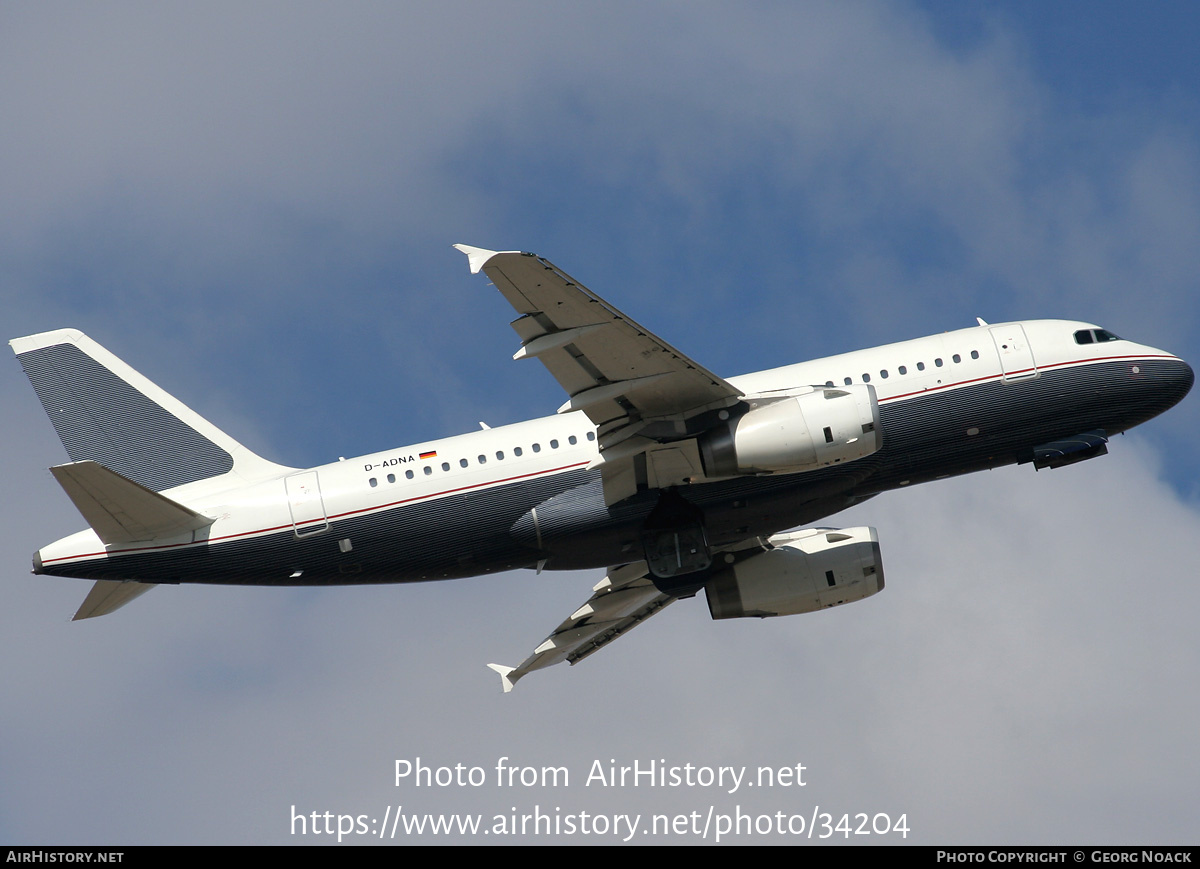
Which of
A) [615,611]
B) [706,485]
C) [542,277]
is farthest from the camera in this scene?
[615,611]

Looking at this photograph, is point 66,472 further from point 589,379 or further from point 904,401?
point 904,401

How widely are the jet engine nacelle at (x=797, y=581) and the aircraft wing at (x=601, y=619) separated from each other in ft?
7.92

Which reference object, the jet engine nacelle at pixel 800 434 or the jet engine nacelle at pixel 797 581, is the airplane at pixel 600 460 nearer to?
the jet engine nacelle at pixel 800 434

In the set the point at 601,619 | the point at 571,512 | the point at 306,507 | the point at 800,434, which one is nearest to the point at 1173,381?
the point at 800,434

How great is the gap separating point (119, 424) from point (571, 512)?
13.1 m

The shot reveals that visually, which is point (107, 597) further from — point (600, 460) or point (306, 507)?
point (600, 460)

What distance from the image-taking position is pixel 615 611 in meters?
A: 45.0

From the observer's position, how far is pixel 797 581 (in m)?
42.8

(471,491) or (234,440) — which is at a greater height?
(234,440)

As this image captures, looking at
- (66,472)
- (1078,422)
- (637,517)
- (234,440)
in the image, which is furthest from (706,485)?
(66,472)

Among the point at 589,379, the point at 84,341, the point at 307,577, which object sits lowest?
the point at 307,577

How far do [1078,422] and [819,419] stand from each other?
821 centimetres

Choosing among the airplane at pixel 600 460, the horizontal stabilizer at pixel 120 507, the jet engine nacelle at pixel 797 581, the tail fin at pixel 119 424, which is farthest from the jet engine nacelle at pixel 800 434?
the horizontal stabilizer at pixel 120 507

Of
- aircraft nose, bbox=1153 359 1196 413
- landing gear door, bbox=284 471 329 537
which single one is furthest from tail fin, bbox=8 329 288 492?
aircraft nose, bbox=1153 359 1196 413
